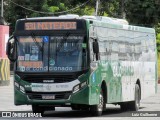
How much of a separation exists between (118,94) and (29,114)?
10.1 feet

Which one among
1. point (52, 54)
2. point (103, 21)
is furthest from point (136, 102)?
point (52, 54)

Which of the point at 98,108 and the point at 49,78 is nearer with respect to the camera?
the point at 49,78

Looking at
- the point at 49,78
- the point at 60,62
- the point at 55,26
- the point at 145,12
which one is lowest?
the point at 145,12

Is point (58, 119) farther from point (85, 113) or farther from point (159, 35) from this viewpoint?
point (159, 35)

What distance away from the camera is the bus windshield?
19.5 m

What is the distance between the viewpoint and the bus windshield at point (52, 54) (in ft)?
64.1

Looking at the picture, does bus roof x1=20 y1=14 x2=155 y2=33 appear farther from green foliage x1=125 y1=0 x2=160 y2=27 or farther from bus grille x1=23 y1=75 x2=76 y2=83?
green foliage x1=125 y1=0 x2=160 y2=27

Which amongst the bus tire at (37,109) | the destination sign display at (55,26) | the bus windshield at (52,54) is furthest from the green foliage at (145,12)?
the bus windshield at (52,54)

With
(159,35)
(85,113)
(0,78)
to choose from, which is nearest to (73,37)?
(85,113)

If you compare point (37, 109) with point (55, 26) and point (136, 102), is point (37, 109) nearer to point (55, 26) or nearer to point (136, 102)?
point (55, 26)

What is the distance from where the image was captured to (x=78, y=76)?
63.9ft

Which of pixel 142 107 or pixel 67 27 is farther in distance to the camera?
pixel 142 107

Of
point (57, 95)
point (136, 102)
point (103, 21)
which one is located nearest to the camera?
point (57, 95)

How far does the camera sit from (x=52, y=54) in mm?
19594
